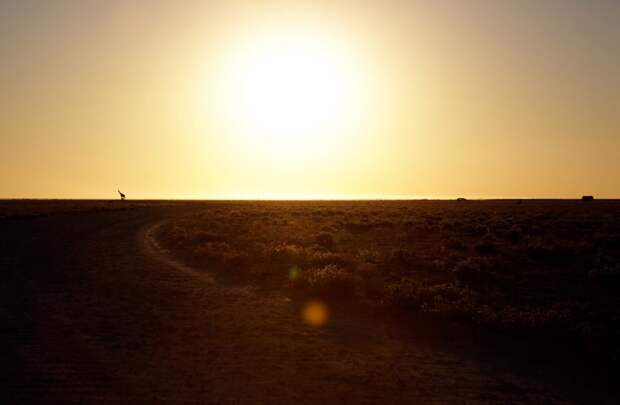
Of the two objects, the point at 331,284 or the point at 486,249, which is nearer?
the point at 331,284

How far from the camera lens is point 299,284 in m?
16.8

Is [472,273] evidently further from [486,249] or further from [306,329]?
[306,329]

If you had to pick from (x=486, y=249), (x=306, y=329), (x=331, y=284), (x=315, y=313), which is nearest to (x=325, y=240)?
(x=486, y=249)

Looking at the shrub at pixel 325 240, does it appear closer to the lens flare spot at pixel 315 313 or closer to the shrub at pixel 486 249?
the shrub at pixel 486 249

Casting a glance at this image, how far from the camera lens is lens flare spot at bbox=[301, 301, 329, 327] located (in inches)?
495

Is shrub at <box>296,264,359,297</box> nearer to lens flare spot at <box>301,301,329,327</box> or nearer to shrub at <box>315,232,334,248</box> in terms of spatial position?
lens flare spot at <box>301,301,329,327</box>

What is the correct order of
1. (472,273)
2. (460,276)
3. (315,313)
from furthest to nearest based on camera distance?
(472,273)
(460,276)
(315,313)

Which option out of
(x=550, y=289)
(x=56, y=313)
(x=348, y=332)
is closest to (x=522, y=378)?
(x=348, y=332)

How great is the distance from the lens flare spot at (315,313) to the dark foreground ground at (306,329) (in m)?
0.20

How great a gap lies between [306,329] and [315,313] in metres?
1.69

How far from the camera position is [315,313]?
13492mm

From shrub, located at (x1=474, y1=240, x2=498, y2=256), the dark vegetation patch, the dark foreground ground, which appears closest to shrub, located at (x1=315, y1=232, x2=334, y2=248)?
the dark vegetation patch

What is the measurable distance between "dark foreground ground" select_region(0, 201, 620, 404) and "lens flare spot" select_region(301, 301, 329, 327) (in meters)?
0.20

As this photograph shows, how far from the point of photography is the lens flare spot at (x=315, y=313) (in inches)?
495
